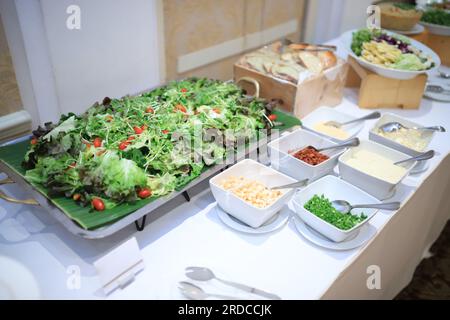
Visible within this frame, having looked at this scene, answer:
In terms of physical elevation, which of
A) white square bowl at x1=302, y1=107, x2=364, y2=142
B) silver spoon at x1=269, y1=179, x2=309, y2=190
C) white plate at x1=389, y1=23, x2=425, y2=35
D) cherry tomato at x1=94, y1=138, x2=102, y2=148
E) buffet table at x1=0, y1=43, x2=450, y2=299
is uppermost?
white plate at x1=389, y1=23, x2=425, y2=35

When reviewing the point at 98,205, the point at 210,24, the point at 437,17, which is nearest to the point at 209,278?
the point at 98,205

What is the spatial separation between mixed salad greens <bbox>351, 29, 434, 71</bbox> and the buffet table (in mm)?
677

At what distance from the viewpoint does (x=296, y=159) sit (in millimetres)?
1148

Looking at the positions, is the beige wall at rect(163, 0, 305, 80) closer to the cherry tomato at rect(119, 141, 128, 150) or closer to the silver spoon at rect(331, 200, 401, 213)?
the cherry tomato at rect(119, 141, 128, 150)

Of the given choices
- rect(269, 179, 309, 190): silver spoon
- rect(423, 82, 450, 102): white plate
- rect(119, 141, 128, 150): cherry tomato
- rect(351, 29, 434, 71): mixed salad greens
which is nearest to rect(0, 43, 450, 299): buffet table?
rect(269, 179, 309, 190): silver spoon

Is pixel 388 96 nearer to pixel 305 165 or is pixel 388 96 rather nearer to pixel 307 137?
pixel 307 137

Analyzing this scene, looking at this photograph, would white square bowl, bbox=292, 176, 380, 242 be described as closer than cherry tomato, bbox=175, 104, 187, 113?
Yes

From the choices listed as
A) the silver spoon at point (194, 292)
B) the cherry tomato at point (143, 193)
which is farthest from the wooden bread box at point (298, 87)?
the silver spoon at point (194, 292)

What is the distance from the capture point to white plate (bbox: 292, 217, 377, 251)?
38.6 inches

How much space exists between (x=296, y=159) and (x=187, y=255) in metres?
0.43

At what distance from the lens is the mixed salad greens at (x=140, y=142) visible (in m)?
0.97

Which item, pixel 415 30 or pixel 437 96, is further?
pixel 415 30

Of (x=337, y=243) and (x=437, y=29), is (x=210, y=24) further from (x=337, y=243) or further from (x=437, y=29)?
(x=437, y=29)
